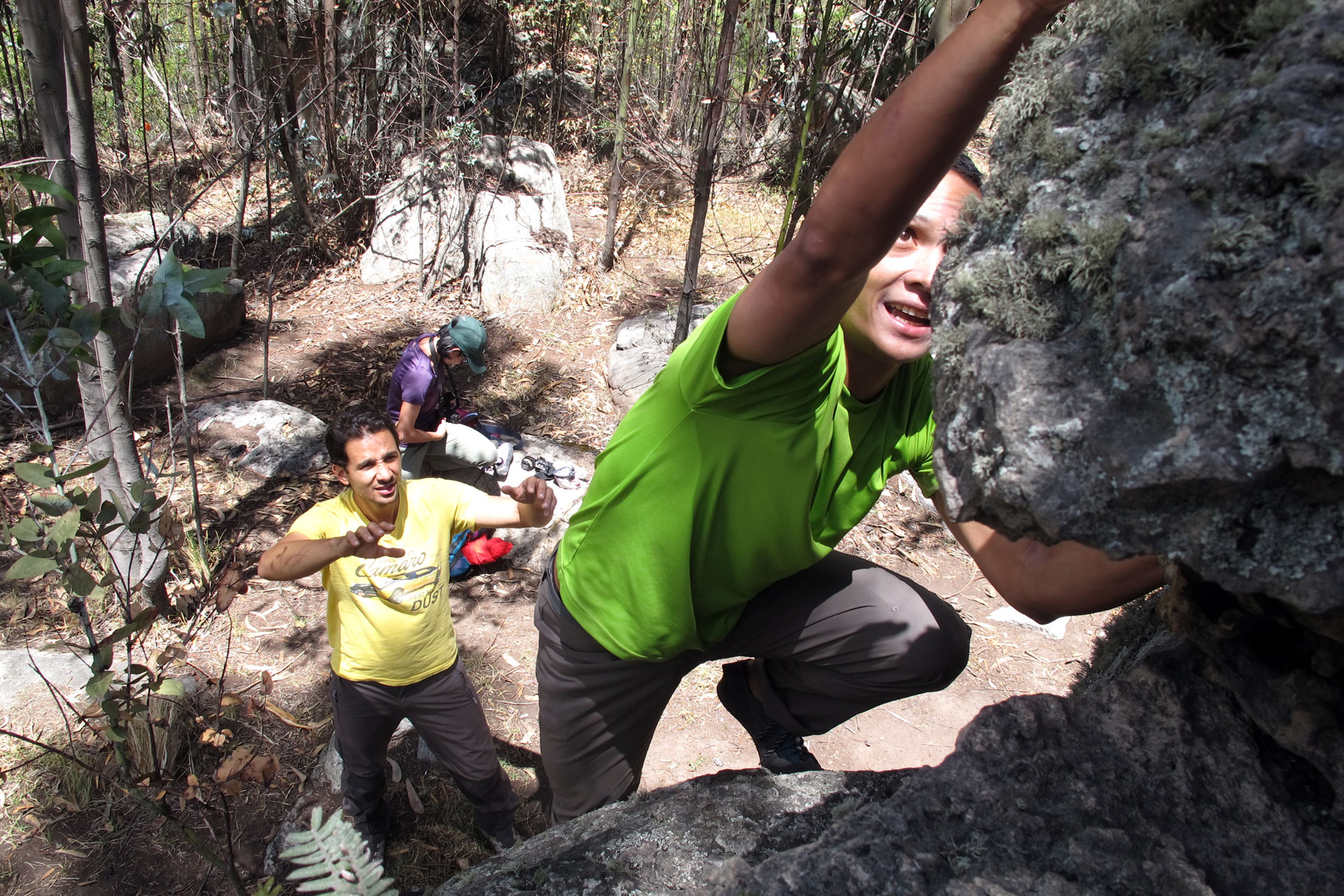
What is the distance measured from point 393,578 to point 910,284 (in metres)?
1.99

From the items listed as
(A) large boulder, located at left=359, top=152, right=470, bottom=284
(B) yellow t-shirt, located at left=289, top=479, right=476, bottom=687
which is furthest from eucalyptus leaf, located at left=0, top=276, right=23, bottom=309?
(A) large boulder, located at left=359, top=152, right=470, bottom=284

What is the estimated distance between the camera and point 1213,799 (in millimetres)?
1284

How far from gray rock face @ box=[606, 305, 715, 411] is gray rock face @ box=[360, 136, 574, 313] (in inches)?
52.8

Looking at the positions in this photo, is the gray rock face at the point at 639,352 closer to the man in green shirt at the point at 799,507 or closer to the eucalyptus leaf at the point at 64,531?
the man in green shirt at the point at 799,507

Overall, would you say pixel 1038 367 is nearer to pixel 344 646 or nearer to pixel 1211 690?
pixel 1211 690

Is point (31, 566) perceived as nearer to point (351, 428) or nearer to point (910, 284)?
point (351, 428)

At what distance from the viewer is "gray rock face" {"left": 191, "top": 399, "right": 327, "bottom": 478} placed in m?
5.27

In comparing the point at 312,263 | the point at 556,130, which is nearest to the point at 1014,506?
the point at 312,263

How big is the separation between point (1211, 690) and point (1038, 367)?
852 millimetres

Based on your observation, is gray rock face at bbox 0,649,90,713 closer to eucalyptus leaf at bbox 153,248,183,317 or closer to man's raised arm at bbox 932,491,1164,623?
eucalyptus leaf at bbox 153,248,183,317

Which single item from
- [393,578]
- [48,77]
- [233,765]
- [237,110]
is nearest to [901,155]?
[393,578]

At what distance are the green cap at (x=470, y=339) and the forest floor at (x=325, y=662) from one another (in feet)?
4.15

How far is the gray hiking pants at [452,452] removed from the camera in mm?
5008

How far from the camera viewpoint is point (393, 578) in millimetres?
2766
